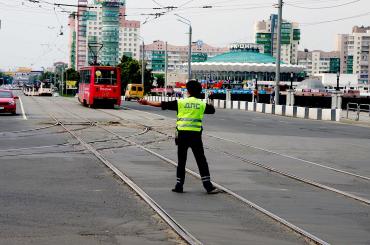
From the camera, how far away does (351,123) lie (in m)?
40.5

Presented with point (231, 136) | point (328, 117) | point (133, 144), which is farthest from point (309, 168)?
point (328, 117)

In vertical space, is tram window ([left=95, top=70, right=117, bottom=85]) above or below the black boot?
above

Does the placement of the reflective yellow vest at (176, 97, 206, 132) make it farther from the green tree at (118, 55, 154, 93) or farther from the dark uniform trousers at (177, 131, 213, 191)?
the green tree at (118, 55, 154, 93)

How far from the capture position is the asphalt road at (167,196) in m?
7.52

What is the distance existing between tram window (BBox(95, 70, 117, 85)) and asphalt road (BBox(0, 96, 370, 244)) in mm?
26102

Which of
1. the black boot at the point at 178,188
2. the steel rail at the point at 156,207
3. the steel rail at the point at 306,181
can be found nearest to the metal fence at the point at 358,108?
the steel rail at the point at 306,181

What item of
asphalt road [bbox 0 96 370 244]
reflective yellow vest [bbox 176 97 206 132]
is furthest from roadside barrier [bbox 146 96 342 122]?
reflective yellow vest [bbox 176 97 206 132]

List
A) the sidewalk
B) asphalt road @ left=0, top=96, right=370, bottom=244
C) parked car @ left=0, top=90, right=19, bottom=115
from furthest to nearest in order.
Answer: the sidewalk → parked car @ left=0, top=90, right=19, bottom=115 → asphalt road @ left=0, top=96, right=370, bottom=244

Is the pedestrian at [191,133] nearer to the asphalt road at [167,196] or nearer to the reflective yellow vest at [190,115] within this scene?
the reflective yellow vest at [190,115]

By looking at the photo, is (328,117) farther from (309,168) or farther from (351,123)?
(309,168)

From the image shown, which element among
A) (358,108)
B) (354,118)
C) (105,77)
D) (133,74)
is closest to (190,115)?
(358,108)

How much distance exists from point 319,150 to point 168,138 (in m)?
5.40

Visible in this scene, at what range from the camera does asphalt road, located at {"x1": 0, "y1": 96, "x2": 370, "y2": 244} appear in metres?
7.52

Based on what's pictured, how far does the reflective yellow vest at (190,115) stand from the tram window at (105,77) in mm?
36161
